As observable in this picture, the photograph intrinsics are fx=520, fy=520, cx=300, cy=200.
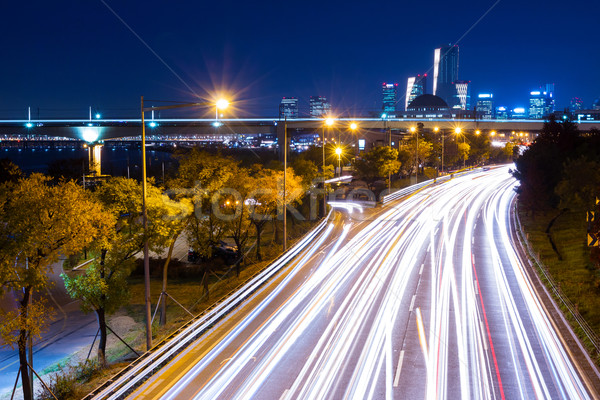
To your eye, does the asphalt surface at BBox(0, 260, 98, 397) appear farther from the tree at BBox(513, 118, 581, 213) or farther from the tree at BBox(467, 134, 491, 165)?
the tree at BBox(467, 134, 491, 165)

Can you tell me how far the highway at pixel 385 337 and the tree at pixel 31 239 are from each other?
4.44m

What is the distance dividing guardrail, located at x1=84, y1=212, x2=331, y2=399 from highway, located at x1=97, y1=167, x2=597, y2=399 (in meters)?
0.24

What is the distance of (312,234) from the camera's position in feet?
113

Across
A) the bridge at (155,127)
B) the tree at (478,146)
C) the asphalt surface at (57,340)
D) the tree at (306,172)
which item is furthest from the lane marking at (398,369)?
the tree at (478,146)

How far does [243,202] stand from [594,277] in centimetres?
1802

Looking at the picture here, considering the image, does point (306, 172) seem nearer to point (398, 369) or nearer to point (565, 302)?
point (565, 302)

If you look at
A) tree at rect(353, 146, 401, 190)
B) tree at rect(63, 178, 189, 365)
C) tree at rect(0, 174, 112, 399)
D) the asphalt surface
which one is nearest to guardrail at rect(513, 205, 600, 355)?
tree at rect(63, 178, 189, 365)

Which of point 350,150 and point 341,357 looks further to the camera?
point 350,150

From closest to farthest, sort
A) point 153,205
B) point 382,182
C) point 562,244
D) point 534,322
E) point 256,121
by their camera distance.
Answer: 1. point 534,322
2. point 153,205
3. point 562,244
4. point 382,182
5. point 256,121

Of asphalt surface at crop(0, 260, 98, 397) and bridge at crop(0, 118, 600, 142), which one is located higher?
bridge at crop(0, 118, 600, 142)

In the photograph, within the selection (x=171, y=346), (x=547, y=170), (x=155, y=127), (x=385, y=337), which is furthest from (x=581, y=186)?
(x=155, y=127)

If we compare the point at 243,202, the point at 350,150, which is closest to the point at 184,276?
the point at 243,202

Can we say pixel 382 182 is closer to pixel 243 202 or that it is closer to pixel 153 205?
pixel 243 202

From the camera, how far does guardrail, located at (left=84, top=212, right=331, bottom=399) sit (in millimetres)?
12320
